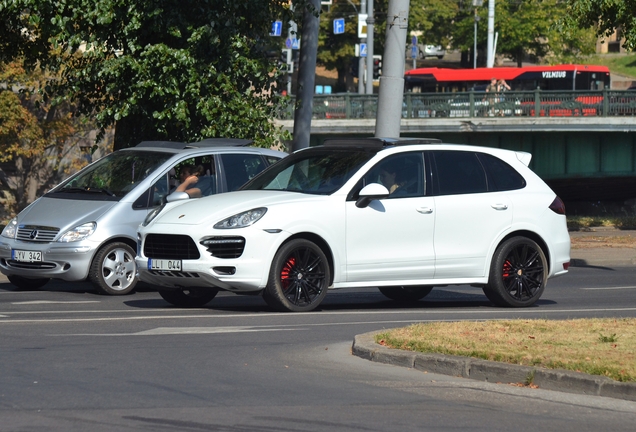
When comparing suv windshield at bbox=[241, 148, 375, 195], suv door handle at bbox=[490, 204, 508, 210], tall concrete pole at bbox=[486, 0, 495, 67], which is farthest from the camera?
tall concrete pole at bbox=[486, 0, 495, 67]

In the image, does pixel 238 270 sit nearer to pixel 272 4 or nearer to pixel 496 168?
pixel 496 168

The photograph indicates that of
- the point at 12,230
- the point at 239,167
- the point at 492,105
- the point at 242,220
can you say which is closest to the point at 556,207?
the point at 242,220

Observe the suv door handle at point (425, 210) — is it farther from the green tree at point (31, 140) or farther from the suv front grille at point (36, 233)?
the green tree at point (31, 140)

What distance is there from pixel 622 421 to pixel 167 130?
13.7 m

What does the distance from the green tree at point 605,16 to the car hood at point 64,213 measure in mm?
11494

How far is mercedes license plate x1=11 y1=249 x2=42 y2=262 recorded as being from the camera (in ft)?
43.3

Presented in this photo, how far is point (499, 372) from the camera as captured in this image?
24.9 feet

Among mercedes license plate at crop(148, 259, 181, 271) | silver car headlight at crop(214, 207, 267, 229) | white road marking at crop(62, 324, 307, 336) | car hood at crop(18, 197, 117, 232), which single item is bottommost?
white road marking at crop(62, 324, 307, 336)

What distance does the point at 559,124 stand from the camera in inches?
1518

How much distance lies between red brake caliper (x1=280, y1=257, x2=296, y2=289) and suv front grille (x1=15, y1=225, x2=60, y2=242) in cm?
328

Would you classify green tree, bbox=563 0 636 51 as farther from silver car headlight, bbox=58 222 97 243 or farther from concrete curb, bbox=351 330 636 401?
concrete curb, bbox=351 330 636 401

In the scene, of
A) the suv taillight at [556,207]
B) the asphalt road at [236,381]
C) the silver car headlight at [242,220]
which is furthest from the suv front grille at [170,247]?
the suv taillight at [556,207]

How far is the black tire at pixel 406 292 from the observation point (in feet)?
44.5

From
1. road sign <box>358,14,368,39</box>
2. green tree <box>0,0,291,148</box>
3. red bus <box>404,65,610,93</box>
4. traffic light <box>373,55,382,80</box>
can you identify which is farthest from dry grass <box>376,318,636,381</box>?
red bus <box>404,65,610,93</box>
